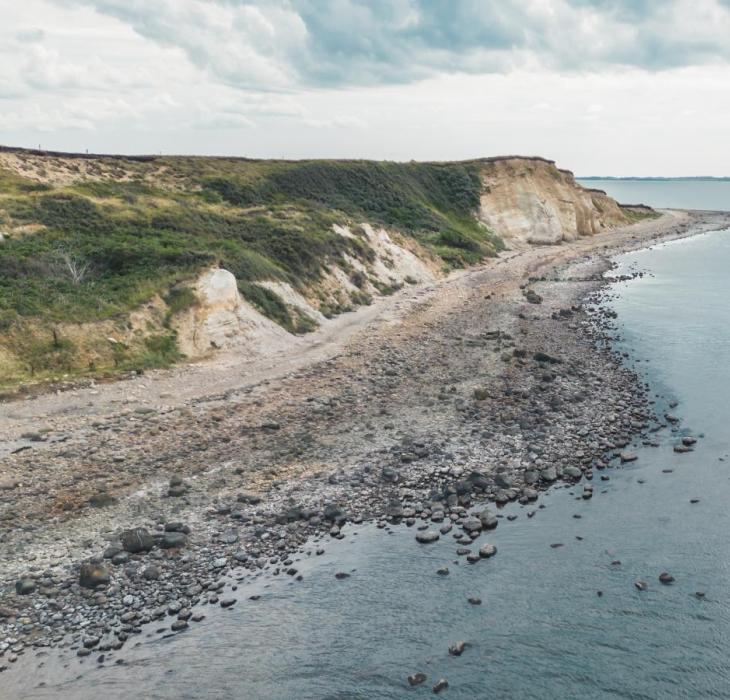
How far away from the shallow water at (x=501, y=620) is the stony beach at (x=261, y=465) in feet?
2.63

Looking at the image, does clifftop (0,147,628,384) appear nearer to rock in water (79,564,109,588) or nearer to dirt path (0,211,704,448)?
dirt path (0,211,704,448)

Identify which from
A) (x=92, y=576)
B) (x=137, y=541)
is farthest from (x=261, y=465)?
(x=92, y=576)

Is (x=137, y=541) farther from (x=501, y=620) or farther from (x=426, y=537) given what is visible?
(x=501, y=620)

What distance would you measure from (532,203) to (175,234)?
199 ft

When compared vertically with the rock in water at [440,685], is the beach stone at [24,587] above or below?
below

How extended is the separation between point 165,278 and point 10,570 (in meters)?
21.7

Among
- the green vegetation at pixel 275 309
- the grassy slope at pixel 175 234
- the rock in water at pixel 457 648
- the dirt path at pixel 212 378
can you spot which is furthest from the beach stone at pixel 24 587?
the green vegetation at pixel 275 309

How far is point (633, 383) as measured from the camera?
31.7 metres

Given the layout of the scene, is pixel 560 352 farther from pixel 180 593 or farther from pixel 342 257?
pixel 180 593

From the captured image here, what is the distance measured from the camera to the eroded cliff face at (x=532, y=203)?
3497 inches

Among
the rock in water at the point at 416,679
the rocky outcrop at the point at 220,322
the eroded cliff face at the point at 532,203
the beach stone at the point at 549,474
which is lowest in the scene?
the rock in water at the point at 416,679

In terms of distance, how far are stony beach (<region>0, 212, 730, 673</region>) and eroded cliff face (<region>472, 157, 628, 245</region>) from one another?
5405 cm

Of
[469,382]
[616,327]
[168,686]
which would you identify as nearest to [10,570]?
Result: [168,686]

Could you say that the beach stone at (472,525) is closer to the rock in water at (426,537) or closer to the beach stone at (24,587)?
the rock in water at (426,537)
